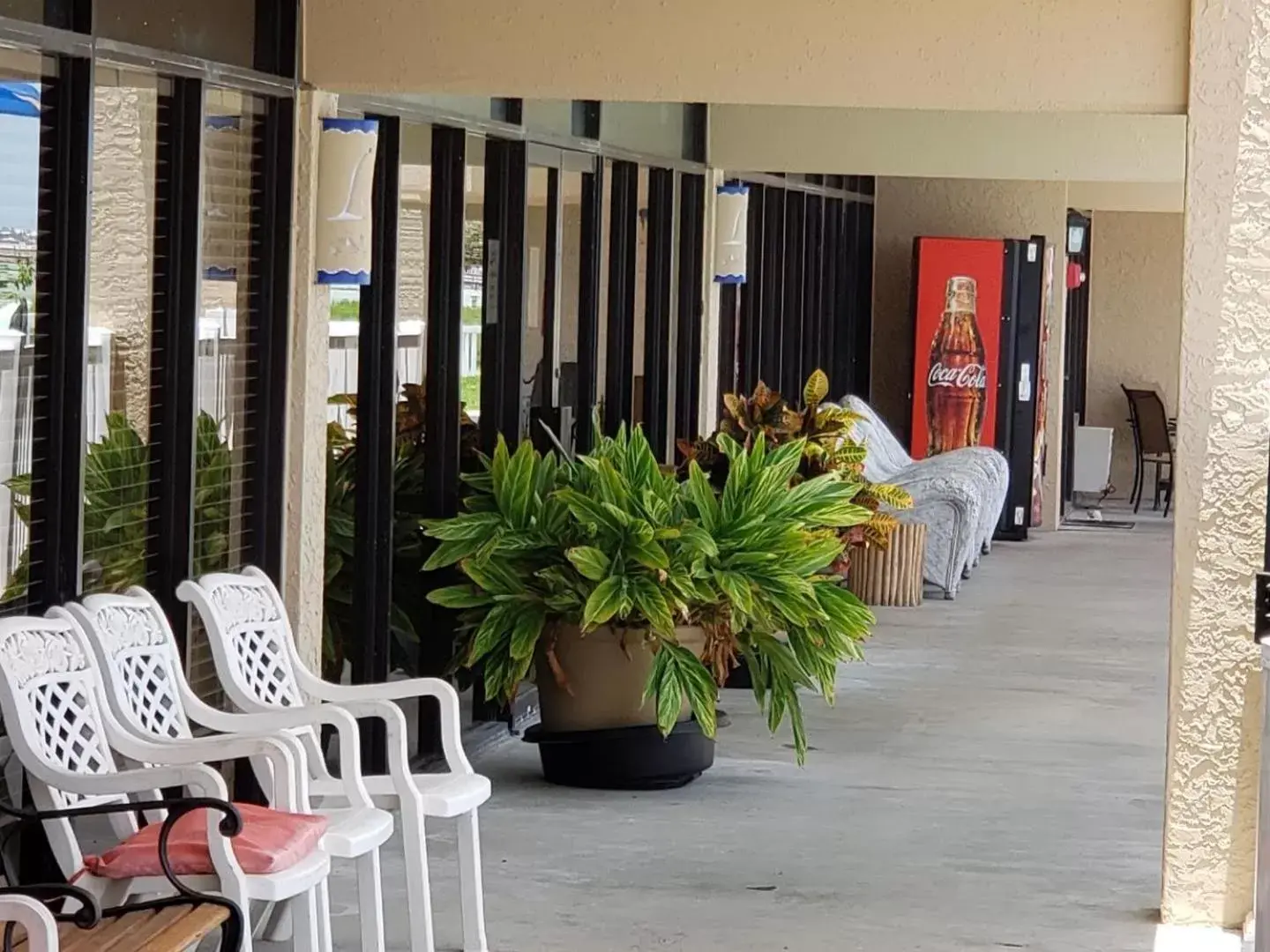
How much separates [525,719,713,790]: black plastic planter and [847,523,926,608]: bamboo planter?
15.1 feet

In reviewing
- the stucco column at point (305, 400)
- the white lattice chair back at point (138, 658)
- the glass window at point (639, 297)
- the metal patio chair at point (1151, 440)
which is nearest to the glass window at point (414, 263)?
the stucco column at point (305, 400)

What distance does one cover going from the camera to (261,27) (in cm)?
553

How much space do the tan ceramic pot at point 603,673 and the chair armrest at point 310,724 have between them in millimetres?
1887

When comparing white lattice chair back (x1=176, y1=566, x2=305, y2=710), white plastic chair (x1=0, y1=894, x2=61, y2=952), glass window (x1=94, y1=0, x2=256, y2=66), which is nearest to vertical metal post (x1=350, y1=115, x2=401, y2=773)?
glass window (x1=94, y1=0, x2=256, y2=66)

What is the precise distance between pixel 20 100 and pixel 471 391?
298cm

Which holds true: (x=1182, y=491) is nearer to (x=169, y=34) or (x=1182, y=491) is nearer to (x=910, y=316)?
(x=169, y=34)

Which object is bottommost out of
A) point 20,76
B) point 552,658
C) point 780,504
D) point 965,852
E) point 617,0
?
point 965,852

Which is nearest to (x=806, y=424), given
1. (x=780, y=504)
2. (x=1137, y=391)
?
(x=780, y=504)

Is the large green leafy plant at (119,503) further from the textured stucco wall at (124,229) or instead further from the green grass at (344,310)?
the green grass at (344,310)

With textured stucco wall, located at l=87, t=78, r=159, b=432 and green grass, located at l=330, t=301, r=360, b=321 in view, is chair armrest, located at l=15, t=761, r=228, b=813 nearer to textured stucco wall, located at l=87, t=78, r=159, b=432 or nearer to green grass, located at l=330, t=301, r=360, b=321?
textured stucco wall, located at l=87, t=78, r=159, b=432

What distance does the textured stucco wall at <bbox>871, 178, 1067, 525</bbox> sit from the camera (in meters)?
14.3

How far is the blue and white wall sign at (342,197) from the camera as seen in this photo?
5703 millimetres

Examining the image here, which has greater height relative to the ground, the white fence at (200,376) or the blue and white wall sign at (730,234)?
the blue and white wall sign at (730,234)

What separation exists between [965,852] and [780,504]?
3.88ft
